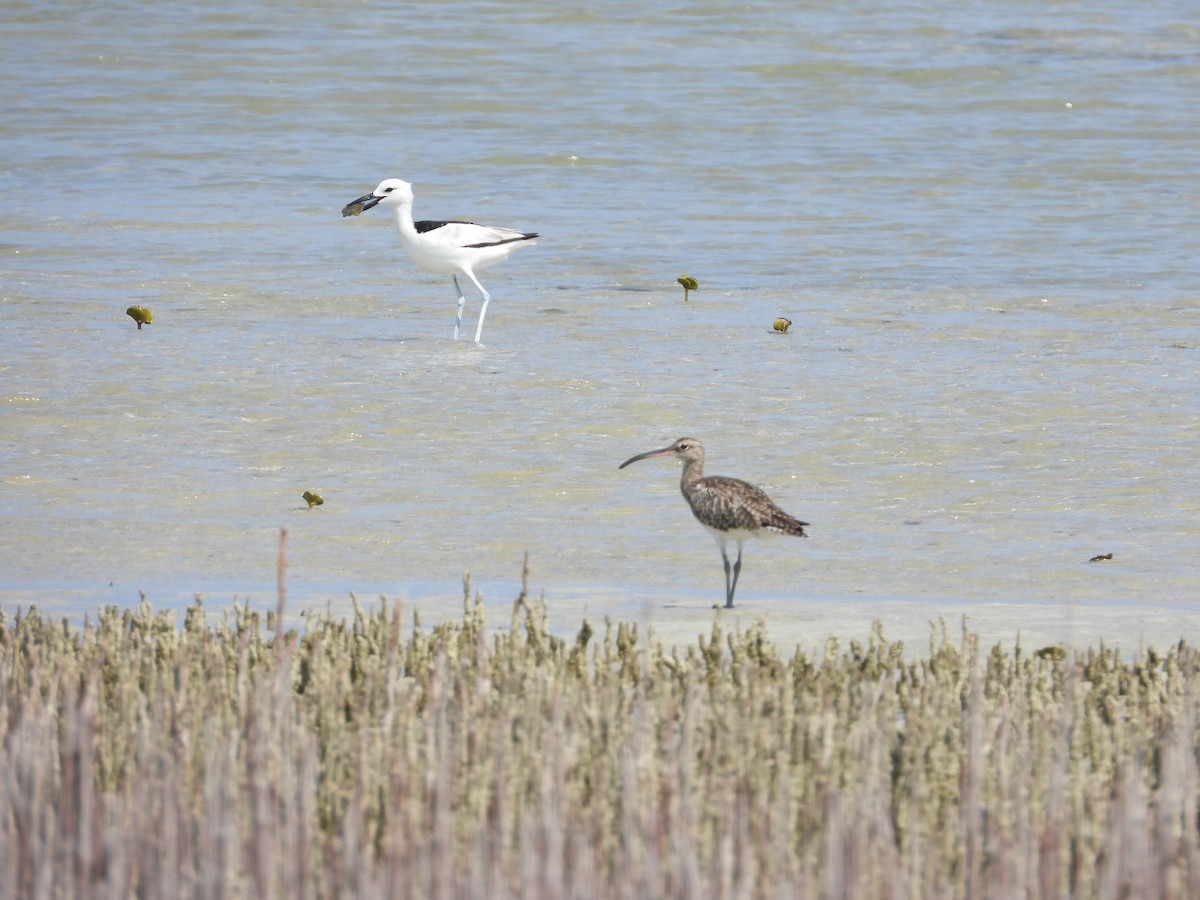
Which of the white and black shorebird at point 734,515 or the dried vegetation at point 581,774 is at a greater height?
the white and black shorebird at point 734,515

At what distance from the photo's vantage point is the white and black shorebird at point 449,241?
573 inches

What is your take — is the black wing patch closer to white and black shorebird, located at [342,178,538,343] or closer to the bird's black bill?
white and black shorebird, located at [342,178,538,343]

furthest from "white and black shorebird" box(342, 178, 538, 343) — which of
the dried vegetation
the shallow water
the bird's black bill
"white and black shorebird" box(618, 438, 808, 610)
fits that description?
the dried vegetation

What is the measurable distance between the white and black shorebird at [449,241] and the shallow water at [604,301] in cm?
47

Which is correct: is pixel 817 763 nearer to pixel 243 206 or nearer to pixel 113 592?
pixel 113 592

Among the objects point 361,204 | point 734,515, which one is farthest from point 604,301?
point 734,515

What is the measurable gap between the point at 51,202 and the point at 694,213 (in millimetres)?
6277

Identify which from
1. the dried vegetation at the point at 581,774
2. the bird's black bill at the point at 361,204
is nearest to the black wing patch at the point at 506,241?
the bird's black bill at the point at 361,204

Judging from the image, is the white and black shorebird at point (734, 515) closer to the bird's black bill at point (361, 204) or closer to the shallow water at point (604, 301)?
the shallow water at point (604, 301)

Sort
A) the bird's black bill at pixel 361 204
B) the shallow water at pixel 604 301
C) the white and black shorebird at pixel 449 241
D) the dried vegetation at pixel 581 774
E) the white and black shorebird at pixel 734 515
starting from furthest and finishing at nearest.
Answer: the bird's black bill at pixel 361 204 < the white and black shorebird at pixel 449 241 < the shallow water at pixel 604 301 < the white and black shorebird at pixel 734 515 < the dried vegetation at pixel 581 774

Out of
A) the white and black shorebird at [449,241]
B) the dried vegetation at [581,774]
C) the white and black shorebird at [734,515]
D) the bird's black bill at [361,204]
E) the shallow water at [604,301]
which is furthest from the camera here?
the bird's black bill at [361,204]

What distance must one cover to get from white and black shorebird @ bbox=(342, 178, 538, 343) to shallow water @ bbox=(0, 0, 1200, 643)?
0.47m

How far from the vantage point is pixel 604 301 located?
1557 cm

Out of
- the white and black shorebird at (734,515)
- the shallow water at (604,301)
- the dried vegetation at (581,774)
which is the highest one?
the shallow water at (604,301)
